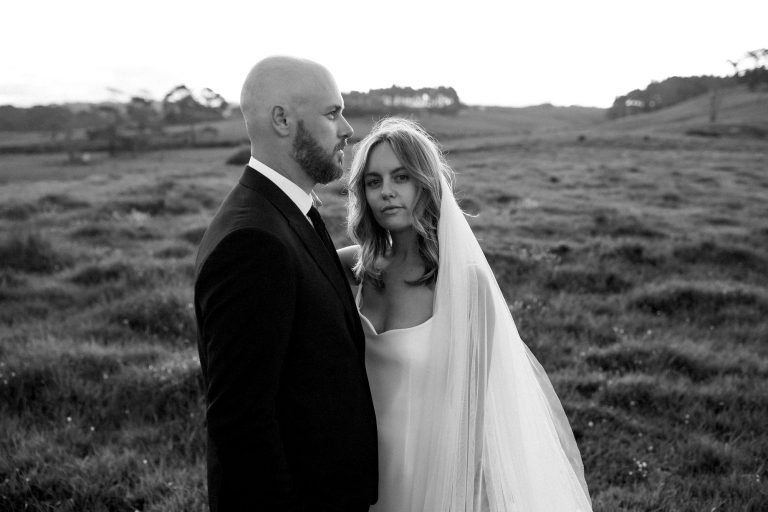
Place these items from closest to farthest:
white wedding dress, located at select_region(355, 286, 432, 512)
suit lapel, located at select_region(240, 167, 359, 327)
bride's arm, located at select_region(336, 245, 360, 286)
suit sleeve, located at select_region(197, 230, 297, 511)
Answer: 1. suit sleeve, located at select_region(197, 230, 297, 511)
2. suit lapel, located at select_region(240, 167, 359, 327)
3. white wedding dress, located at select_region(355, 286, 432, 512)
4. bride's arm, located at select_region(336, 245, 360, 286)

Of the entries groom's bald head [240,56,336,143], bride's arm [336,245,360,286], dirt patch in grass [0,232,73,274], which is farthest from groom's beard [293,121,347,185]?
dirt patch in grass [0,232,73,274]

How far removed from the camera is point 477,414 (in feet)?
10.6

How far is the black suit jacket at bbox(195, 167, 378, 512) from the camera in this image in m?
2.08

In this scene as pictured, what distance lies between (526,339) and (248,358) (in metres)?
5.46

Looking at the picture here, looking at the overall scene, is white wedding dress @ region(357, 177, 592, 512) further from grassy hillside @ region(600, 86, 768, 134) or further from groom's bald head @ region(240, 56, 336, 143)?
grassy hillside @ region(600, 86, 768, 134)

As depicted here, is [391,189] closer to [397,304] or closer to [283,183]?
[397,304]

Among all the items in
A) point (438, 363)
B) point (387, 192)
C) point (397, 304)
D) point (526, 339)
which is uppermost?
point (387, 192)

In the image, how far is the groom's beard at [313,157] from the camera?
2.52 meters

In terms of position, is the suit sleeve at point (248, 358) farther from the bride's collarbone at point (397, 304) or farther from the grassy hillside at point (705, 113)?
the grassy hillside at point (705, 113)

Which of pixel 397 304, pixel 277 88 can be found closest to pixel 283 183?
pixel 277 88

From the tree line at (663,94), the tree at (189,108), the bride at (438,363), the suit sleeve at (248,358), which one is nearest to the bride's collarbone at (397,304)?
the bride at (438,363)

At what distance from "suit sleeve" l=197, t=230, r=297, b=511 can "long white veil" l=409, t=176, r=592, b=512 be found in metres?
1.15

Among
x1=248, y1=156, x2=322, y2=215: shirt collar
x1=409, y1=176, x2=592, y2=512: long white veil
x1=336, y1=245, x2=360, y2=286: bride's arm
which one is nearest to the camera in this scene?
x1=248, y1=156, x2=322, y2=215: shirt collar

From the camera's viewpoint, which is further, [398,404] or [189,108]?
[189,108]
